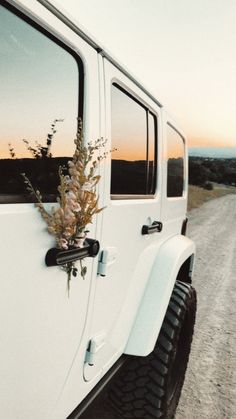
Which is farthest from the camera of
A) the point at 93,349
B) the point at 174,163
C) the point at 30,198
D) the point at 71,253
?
the point at 174,163

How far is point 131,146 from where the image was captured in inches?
95.4

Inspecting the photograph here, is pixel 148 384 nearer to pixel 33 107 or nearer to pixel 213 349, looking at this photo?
pixel 33 107

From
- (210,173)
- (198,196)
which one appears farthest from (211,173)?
(198,196)

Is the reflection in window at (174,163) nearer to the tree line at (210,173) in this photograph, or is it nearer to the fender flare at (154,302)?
the fender flare at (154,302)

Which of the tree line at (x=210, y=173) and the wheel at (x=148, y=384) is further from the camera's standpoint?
the tree line at (x=210, y=173)

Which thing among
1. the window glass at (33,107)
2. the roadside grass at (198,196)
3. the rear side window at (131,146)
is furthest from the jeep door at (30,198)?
the roadside grass at (198,196)

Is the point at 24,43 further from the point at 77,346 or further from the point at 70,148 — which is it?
the point at 77,346

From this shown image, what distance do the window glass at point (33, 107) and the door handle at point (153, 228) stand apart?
92 centimetres

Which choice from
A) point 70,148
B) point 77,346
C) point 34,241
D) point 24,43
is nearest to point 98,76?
point 70,148

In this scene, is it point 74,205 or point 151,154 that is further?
point 151,154

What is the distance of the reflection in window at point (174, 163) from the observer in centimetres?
334

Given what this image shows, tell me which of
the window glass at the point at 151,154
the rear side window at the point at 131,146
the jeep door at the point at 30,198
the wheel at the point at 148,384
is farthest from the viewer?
the window glass at the point at 151,154

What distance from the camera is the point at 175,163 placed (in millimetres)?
3629

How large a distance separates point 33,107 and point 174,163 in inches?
86.7
